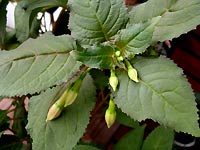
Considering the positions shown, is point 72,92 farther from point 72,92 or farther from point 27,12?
point 27,12

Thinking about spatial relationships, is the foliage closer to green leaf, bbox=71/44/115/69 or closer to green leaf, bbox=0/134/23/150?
green leaf, bbox=71/44/115/69

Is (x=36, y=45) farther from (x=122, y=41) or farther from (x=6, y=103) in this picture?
(x=6, y=103)

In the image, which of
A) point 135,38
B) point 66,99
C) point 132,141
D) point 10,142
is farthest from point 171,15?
point 10,142

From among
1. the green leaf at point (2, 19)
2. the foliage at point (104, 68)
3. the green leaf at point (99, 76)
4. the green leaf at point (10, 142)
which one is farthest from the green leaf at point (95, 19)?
the green leaf at point (10, 142)

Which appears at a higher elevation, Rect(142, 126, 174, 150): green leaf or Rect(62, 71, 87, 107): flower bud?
Rect(62, 71, 87, 107): flower bud

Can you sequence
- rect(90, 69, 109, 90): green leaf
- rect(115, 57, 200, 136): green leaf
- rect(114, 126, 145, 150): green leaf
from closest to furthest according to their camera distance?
rect(115, 57, 200, 136): green leaf < rect(90, 69, 109, 90): green leaf < rect(114, 126, 145, 150): green leaf

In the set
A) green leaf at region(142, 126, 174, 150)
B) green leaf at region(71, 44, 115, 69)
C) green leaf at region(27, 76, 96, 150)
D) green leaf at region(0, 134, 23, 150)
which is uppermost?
green leaf at region(71, 44, 115, 69)

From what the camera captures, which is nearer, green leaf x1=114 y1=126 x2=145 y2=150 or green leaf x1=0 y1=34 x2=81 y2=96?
green leaf x1=0 y1=34 x2=81 y2=96

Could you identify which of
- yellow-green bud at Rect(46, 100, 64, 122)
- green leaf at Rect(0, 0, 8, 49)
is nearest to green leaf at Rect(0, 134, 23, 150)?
green leaf at Rect(0, 0, 8, 49)
